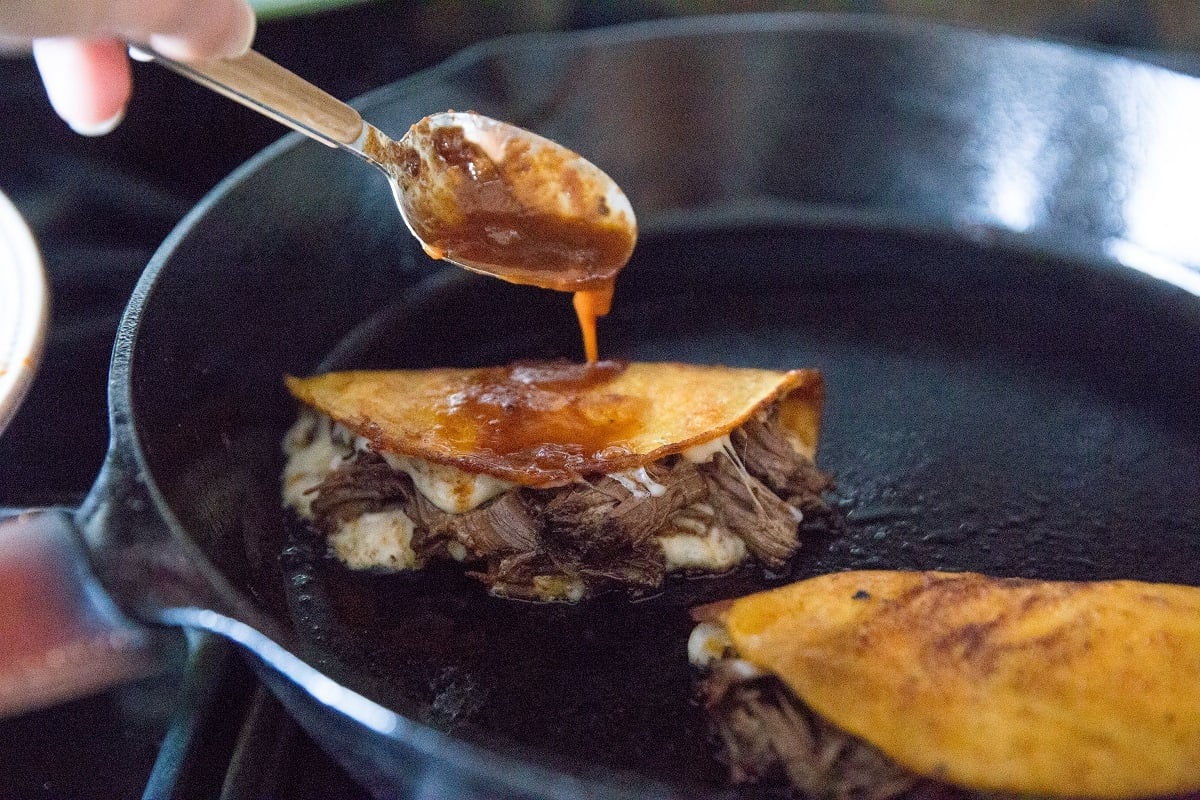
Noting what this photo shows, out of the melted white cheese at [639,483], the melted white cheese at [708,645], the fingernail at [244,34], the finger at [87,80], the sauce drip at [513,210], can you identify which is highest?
the fingernail at [244,34]

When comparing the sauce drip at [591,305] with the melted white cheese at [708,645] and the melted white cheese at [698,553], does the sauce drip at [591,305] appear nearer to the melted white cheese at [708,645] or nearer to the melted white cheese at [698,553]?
the melted white cheese at [698,553]

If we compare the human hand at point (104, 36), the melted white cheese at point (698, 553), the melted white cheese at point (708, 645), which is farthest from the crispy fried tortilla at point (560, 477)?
the human hand at point (104, 36)

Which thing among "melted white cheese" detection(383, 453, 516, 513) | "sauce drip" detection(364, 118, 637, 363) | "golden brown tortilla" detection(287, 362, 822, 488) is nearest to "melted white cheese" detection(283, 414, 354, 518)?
"golden brown tortilla" detection(287, 362, 822, 488)

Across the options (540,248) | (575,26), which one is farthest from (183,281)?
(575,26)

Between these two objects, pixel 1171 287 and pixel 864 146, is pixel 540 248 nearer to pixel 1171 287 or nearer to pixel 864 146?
pixel 864 146

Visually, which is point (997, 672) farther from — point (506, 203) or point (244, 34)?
point (244, 34)

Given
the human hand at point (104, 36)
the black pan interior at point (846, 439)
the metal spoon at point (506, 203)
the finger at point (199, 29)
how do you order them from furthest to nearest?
the metal spoon at point (506, 203), the black pan interior at point (846, 439), the finger at point (199, 29), the human hand at point (104, 36)

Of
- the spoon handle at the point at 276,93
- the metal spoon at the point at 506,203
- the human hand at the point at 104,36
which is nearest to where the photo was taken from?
the human hand at the point at 104,36

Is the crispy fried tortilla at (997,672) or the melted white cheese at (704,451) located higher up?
the melted white cheese at (704,451)
